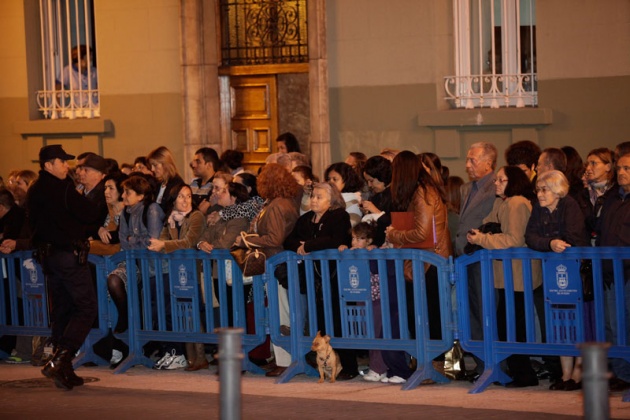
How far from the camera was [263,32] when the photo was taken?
1714 cm

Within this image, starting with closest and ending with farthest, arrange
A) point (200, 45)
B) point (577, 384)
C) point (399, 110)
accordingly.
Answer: point (577, 384) < point (399, 110) < point (200, 45)

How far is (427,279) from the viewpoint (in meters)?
10.1

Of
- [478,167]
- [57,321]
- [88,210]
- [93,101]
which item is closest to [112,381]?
[57,321]

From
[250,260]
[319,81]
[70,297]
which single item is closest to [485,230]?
[250,260]

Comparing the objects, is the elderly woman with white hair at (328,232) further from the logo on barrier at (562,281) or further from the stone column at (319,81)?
the stone column at (319,81)

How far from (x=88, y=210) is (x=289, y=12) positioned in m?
7.19

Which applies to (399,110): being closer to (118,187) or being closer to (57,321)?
(118,187)

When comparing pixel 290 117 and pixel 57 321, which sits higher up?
pixel 290 117

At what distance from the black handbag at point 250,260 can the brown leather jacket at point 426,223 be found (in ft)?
3.78

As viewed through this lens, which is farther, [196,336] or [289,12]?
[289,12]

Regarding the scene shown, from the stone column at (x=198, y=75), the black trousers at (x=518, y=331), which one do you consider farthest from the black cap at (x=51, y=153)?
the stone column at (x=198, y=75)

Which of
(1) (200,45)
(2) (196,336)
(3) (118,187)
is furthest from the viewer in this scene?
(1) (200,45)

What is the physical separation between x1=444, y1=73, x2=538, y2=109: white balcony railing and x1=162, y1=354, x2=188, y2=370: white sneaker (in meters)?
6.29

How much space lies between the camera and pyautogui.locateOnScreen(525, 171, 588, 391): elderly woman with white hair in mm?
9375
